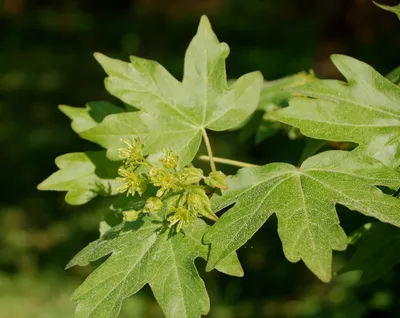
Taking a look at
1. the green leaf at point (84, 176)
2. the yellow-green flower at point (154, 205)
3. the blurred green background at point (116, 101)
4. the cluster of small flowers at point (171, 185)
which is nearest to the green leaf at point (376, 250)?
the blurred green background at point (116, 101)

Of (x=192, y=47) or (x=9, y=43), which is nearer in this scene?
(x=192, y=47)

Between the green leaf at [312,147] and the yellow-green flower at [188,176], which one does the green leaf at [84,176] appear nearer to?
the yellow-green flower at [188,176]

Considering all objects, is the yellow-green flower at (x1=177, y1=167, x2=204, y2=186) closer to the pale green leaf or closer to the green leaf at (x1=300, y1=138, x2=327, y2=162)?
the pale green leaf

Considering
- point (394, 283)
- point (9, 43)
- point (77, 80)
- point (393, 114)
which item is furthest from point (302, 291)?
point (9, 43)

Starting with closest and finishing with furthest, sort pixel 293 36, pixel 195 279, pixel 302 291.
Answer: pixel 195 279
pixel 302 291
pixel 293 36

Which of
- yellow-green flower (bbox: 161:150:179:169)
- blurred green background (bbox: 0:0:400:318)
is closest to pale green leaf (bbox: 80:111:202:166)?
yellow-green flower (bbox: 161:150:179:169)

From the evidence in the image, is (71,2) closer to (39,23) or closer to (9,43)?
(39,23)

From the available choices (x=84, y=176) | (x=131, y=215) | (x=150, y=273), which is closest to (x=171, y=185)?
(x=131, y=215)
